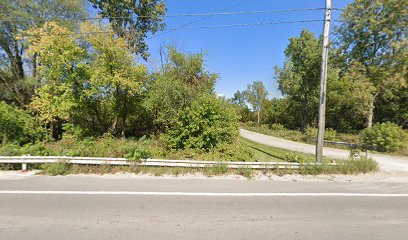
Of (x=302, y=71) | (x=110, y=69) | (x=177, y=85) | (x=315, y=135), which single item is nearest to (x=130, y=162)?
(x=177, y=85)

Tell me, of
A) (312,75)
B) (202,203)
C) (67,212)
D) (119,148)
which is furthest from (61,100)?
(312,75)

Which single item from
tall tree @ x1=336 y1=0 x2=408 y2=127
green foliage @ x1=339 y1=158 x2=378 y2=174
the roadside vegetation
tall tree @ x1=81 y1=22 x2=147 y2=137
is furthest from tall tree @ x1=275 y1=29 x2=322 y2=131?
tall tree @ x1=81 y1=22 x2=147 y2=137

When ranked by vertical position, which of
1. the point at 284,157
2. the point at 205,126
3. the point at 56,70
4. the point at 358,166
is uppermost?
the point at 56,70

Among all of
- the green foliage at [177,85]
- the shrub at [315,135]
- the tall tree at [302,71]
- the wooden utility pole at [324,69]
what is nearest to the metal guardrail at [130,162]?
the wooden utility pole at [324,69]

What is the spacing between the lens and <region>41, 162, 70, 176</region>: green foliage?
296 inches

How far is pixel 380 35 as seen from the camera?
1058cm

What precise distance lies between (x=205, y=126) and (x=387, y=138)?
12384 mm

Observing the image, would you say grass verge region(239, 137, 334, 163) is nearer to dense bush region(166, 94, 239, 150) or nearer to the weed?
dense bush region(166, 94, 239, 150)

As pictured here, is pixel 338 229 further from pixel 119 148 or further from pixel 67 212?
pixel 119 148

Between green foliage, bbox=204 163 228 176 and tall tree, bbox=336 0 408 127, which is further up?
tall tree, bbox=336 0 408 127

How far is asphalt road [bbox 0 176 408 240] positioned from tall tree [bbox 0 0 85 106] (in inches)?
575

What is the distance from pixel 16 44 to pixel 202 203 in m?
21.4

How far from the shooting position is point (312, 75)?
25.3 meters

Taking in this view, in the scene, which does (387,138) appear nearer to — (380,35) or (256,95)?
(380,35)
